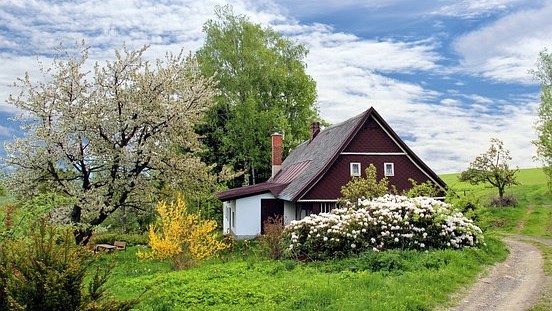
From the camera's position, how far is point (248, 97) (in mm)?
39750

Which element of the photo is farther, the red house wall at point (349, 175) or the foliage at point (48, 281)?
the red house wall at point (349, 175)

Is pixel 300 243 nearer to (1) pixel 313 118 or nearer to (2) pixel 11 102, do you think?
(2) pixel 11 102

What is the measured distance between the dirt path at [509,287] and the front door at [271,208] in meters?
13.4

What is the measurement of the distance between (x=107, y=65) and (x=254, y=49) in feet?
71.8

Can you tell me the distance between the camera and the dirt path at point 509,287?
34.8 feet

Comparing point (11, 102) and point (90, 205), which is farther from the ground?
point (11, 102)

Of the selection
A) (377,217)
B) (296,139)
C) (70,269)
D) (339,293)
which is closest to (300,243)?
(377,217)

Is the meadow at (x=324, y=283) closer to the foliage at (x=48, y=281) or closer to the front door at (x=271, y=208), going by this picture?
the foliage at (x=48, y=281)

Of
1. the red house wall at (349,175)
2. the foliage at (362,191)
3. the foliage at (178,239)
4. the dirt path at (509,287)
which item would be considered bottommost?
the dirt path at (509,287)

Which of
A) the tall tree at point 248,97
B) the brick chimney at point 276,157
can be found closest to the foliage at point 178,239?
the brick chimney at point 276,157

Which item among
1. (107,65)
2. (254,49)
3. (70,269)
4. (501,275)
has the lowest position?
(501,275)

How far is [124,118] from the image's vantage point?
20250 millimetres

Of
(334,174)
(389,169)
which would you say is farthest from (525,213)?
(334,174)

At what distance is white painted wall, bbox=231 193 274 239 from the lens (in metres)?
27.3
